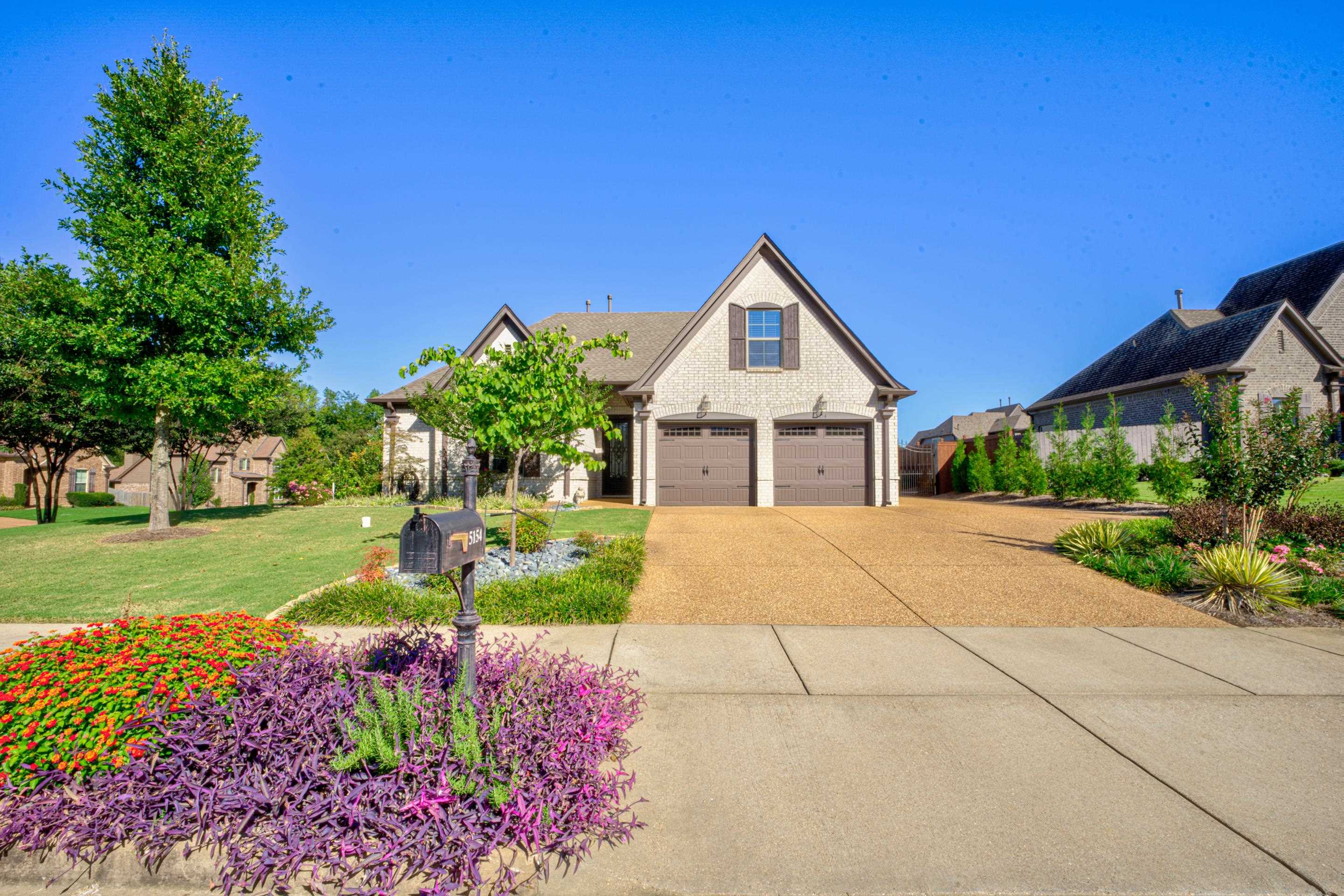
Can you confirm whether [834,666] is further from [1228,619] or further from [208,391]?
[208,391]

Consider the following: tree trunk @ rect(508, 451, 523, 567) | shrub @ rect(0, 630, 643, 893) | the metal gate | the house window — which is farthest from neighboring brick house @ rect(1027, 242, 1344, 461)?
shrub @ rect(0, 630, 643, 893)

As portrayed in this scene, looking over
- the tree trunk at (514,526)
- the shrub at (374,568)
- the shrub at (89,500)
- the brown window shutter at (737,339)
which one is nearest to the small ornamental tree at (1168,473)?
the brown window shutter at (737,339)

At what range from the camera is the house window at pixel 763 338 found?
18.6 meters

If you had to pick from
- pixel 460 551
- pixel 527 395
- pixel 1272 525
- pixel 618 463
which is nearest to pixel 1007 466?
pixel 1272 525

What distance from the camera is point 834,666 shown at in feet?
16.3

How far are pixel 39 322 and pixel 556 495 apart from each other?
1231 cm

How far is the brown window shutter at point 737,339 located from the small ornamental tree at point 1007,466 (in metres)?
10.0

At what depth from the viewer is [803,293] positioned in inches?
732

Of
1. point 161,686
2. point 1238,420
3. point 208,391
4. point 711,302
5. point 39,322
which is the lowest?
point 161,686

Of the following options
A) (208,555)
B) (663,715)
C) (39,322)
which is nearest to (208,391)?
(39,322)

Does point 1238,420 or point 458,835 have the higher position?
point 1238,420

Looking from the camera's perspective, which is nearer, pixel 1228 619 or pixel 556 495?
pixel 1228 619

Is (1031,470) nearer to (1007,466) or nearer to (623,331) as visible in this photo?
(1007,466)

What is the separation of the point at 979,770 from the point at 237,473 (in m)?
54.7
